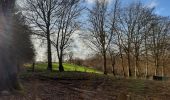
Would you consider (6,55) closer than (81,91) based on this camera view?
Yes

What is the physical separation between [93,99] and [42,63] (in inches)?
1535

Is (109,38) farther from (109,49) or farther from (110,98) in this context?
(110,98)

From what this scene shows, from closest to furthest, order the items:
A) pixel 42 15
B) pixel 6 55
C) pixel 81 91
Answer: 1. pixel 6 55
2. pixel 81 91
3. pixel 42 15

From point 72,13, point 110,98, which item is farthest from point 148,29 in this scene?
point 110,98

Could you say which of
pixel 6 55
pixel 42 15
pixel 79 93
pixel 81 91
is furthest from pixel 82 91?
pixel 42 15

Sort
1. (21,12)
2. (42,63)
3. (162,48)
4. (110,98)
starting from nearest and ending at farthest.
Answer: (110,98) < (21,12) < (162,48) < (42,63)

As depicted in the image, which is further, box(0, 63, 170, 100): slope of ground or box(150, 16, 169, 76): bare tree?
box(150, 16, 169, 76): bare tree

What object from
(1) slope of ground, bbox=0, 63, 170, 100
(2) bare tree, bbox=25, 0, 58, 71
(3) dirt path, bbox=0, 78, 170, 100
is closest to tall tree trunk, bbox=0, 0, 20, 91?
(1) slope of ground, bbox=0, 63, 170, 100

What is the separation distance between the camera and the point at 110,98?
15547 millimetres

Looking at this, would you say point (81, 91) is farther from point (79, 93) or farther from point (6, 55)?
point (6, 55)

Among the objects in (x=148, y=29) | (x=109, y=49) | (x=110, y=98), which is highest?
(x=148, y=29)

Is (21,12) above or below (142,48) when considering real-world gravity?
above

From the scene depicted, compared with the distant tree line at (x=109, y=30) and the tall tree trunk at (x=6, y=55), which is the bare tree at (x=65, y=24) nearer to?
the distant tree line at (x=109, y=30)

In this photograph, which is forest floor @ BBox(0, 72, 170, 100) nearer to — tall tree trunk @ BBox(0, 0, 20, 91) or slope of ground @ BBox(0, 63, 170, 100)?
slope of ground @ BBox(0, 63, 170, 100)
